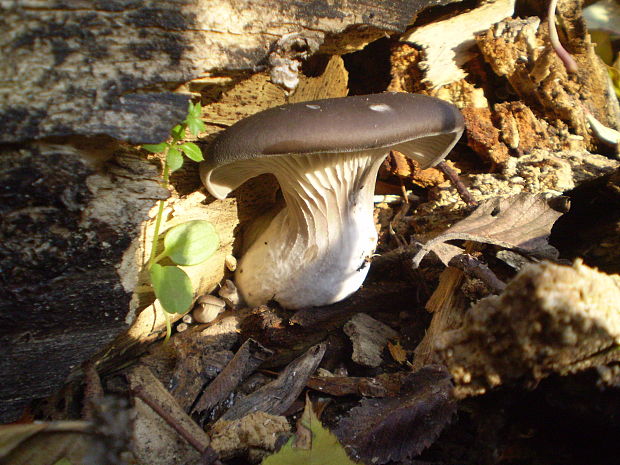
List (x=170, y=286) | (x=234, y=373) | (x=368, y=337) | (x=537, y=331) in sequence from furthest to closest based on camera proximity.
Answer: (x=368, y=337)
(x=234, y=373)
(x=170, y=286)
(x=537, y=331)

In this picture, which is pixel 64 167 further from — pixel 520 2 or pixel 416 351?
pixel 520 2

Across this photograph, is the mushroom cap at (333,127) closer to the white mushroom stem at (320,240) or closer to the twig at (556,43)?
the white mushroom stem at (320,240)

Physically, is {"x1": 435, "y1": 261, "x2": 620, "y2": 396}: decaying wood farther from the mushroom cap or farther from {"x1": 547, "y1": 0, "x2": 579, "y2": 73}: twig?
{"x1": 547, "y1": 0, "x2": 579, "y2": 73}: twig

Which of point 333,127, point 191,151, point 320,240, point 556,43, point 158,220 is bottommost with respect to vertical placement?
point 320,240

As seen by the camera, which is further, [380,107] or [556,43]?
[556,43]

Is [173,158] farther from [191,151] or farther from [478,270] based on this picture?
[478,270]

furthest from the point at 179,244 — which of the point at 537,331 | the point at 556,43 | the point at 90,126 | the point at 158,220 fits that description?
the point at 556,43

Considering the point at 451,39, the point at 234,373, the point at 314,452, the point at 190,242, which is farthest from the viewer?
the point at 451,39

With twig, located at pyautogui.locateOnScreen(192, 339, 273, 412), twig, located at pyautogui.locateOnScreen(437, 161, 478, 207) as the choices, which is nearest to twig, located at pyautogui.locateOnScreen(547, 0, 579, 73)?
twig, located at pyautogui.locateOnScreen(437, 161, 478, 207)
